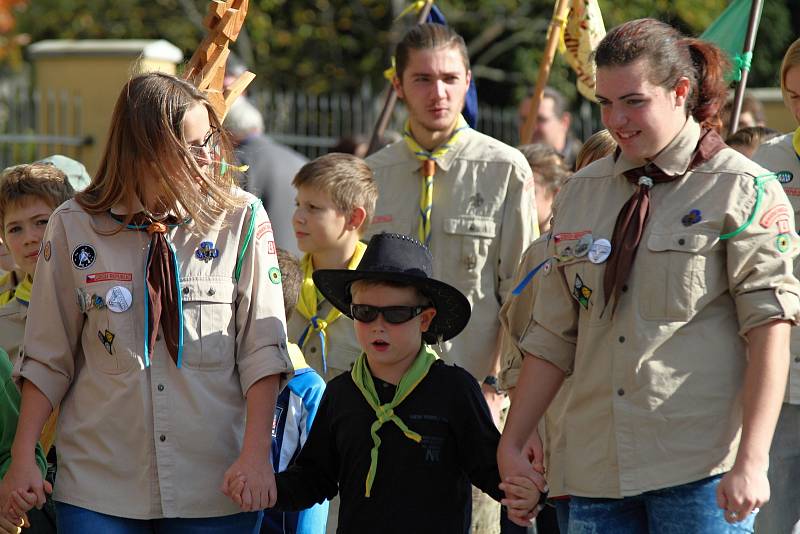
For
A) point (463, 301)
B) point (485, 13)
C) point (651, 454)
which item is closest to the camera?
point (651, 454)

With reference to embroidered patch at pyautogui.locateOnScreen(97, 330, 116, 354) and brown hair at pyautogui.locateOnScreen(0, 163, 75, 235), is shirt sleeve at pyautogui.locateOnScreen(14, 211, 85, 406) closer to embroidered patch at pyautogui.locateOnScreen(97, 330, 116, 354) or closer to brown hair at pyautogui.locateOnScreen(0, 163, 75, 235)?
embroidered patch at pyautogui.locateOnScreen(97, 330, 116, 354)

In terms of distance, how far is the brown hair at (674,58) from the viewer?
363 cm

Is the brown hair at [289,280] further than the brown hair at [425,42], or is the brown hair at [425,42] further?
the brown hair at [425,42]

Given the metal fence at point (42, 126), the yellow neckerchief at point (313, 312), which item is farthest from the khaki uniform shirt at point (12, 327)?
the metal fence at point (42, 126)

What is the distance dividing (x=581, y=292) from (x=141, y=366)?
1343mm

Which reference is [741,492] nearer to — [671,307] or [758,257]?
[671,307]

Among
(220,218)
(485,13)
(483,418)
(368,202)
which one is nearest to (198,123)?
(220,218)

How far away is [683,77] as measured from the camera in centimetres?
367

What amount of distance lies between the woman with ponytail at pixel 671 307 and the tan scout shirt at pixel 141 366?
2.87ft

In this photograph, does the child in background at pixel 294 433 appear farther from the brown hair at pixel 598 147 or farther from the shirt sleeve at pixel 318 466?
the brown hair at pixel 598 147

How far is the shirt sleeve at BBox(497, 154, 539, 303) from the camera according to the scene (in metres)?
5.50

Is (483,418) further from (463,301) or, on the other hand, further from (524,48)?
(524,48)

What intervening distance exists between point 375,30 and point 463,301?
55.9 feet

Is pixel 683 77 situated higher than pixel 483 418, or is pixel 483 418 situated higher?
pixel 683 77
